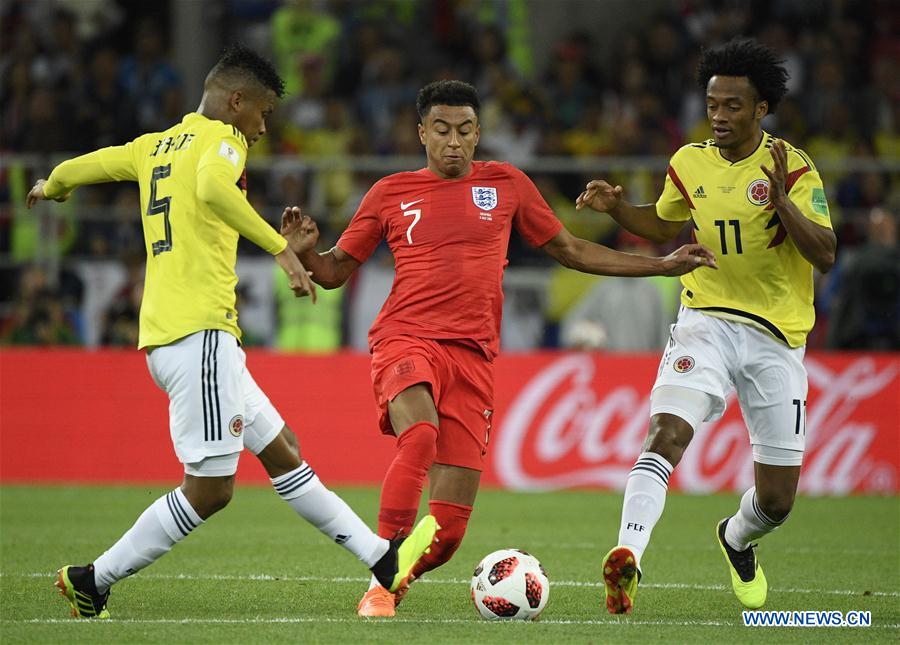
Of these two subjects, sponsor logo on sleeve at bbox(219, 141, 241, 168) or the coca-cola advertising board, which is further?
the coca-cola advertising board

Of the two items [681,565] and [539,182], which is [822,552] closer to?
[681,565]

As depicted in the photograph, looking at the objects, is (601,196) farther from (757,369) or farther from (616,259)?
(757,369)

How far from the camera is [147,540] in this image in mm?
6453

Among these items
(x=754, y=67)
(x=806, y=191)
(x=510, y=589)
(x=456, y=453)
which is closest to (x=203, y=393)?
(x=456, y=453)

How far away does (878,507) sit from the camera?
12.8 meters

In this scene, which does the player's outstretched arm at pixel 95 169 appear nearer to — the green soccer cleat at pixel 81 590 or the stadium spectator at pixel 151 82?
the green soccer cleat at pixel 81 590

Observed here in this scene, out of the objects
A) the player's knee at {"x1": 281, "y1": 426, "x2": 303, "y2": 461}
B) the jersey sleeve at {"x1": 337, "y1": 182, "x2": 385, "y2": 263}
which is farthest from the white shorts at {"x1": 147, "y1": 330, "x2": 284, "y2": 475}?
the jersey sleeve at {"x1": 337, "y1": 182, "x2": 385, "y2": 263}

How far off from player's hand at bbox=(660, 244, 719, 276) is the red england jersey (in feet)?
2.22

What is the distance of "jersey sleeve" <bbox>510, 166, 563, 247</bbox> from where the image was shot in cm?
735

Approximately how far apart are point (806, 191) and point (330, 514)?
2855mm

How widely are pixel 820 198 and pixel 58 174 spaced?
148 inches

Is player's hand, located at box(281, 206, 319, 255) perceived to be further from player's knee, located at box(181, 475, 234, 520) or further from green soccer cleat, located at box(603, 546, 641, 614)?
green soccer cleat, located at box(603, 546, 641, 614)

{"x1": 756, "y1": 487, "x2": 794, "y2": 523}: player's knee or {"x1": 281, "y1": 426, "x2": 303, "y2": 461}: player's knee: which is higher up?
{"x1": 281, "y1": 426, "x2": 303, "y2": 461}: player's knee

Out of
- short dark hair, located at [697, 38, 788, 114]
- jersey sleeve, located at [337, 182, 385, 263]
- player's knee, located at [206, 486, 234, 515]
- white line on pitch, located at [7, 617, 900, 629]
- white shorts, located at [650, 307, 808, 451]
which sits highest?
short dark hair, located at [697, 38, 788, 114]
